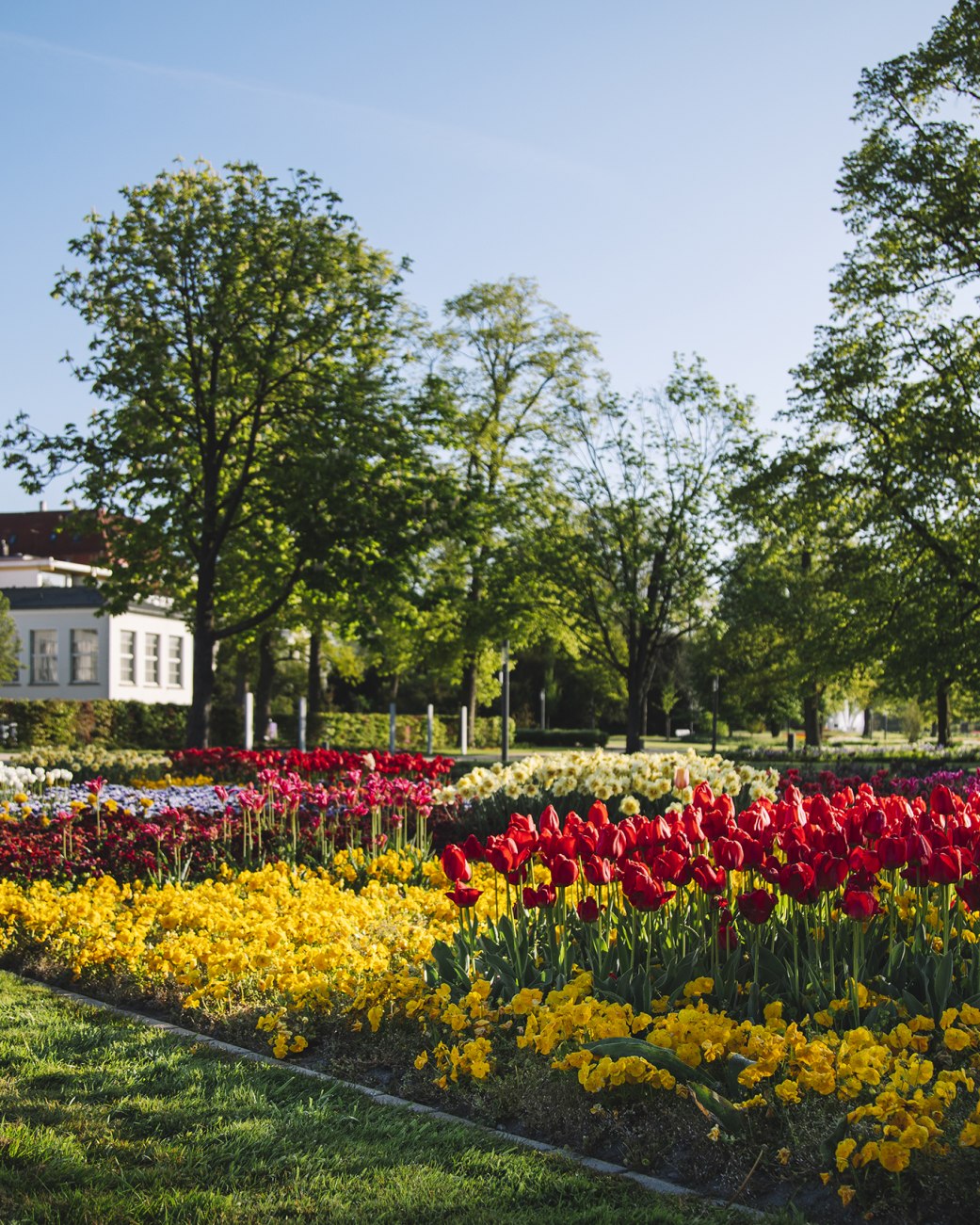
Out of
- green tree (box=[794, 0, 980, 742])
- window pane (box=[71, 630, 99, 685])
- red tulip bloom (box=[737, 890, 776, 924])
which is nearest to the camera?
red tulip bloom (box=[737, 890, 776, 924])

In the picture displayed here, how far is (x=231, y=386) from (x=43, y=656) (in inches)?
982

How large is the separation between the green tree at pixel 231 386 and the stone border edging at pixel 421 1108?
14190 millimetres

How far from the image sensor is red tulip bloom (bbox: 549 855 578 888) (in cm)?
462

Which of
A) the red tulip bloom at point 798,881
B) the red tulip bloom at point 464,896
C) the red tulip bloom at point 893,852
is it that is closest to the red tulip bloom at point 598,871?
the red tulip bloom at point 464,896

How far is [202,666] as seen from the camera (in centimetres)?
2011

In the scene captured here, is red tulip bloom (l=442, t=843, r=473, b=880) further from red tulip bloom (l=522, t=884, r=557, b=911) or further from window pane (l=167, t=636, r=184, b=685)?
window pane (l=167, t=636, r=184, b=685)

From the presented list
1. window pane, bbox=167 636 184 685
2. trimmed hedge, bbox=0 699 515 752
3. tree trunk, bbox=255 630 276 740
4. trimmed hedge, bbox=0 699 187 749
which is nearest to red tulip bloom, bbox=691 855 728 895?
trimmed hedge, bbox=0 699 515 752

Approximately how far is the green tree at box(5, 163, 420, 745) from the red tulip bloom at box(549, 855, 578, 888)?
15.1 metres

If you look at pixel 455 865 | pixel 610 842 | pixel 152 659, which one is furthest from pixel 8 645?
pixel 610 842

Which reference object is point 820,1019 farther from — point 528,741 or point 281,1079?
point 528,741

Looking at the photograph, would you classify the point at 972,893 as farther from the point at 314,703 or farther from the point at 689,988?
the point at 314,703

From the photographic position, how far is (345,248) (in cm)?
2034

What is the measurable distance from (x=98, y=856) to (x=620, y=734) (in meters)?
49.9

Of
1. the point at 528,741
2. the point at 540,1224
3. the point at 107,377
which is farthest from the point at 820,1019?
the point at 528,741
